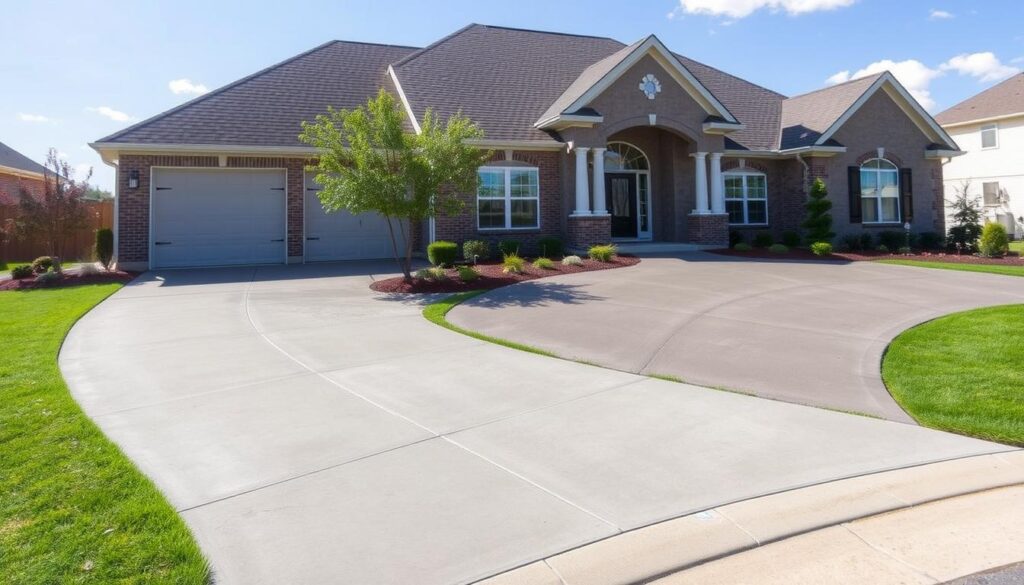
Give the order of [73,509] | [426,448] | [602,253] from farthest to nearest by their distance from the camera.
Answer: [602,253] < [426,448] < [73,509]

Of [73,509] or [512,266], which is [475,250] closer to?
[512,266]

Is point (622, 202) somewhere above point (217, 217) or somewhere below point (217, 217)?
above

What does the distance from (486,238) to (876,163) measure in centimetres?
1409

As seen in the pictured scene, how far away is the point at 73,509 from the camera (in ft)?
11.8

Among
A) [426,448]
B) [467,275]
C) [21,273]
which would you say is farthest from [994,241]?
[21,273]

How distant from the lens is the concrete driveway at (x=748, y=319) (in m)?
6.45

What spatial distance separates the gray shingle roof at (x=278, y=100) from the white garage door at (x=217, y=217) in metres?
0.97

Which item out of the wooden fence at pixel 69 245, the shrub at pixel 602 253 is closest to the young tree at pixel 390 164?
the shrub at pixel 602 253

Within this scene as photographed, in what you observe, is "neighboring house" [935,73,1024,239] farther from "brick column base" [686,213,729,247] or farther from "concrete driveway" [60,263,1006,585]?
"concrete driveway" [60,263,1006,585]

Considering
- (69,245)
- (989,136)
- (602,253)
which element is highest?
(989,136)

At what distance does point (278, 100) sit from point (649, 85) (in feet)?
36.0

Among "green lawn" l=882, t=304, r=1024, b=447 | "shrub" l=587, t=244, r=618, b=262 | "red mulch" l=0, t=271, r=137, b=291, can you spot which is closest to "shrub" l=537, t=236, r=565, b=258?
"shrub" l=587, t=244, r=618, b=262

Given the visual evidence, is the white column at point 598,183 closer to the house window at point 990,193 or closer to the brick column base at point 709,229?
the brick column base at point 709,229

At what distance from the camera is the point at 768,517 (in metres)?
3.52
